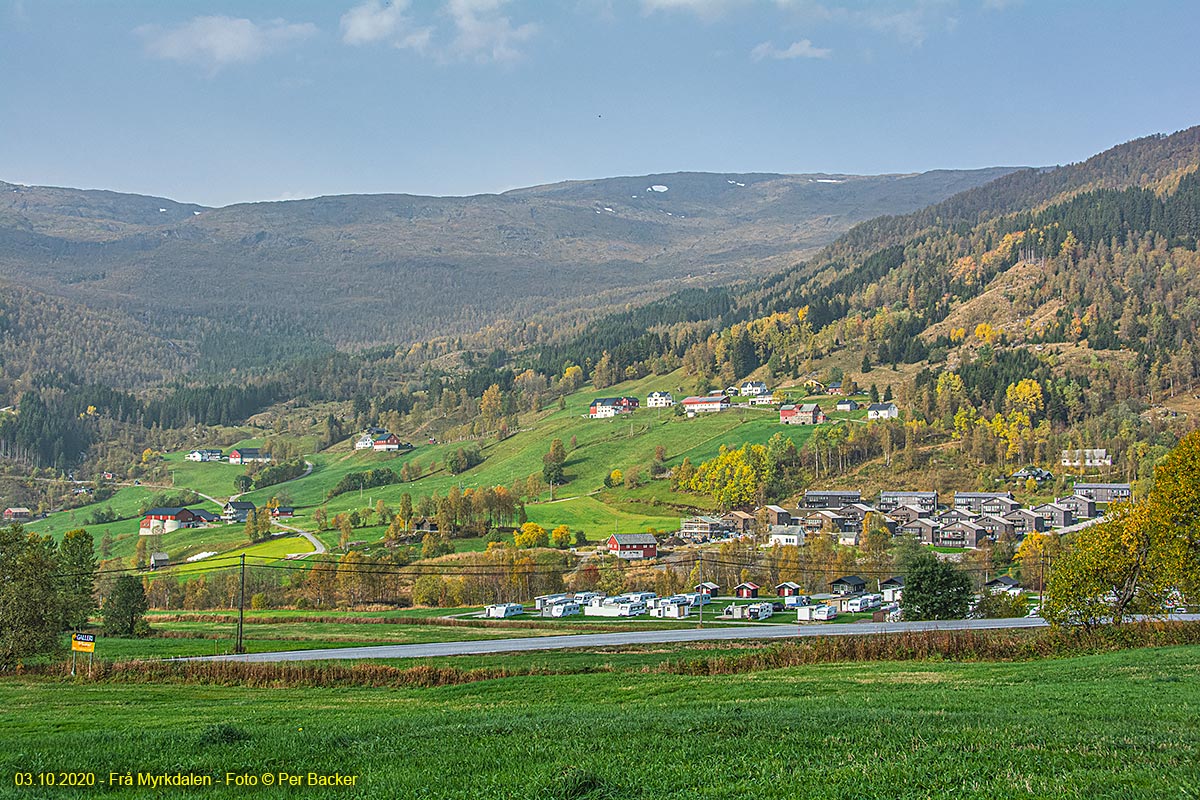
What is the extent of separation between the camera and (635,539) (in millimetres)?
125125

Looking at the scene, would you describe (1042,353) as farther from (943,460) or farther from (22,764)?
(22,764)

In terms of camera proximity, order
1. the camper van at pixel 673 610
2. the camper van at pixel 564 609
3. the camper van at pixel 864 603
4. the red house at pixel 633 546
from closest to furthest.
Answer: the camper van at pixel 673 610, the camper van at pixel 864 603, the camper van at pixel 564 609, the red house at pixel 633 546

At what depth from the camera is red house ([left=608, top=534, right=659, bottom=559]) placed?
123 meters

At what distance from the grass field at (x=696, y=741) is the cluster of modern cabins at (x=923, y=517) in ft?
344

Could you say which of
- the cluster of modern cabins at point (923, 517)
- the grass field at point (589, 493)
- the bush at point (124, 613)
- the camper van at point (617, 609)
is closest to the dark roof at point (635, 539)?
the grass field at point (589, 493)

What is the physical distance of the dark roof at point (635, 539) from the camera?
124588mm

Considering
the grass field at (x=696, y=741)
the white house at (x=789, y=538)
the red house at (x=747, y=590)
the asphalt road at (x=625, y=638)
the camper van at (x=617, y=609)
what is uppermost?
the grass field at (x=696, y=741)

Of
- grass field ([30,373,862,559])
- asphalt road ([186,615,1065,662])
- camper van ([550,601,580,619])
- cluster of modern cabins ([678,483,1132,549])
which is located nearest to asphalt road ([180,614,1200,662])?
asphalt road ([186,615,1065,662])

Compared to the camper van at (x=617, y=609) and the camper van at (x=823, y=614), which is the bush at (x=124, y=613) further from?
the camper van at (x=823, y=614)

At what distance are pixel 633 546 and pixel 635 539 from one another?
152cm

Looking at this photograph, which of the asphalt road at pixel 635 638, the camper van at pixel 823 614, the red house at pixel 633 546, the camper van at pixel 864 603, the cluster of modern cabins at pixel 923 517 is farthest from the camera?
the cluster of modern cabins at pixel 923 517

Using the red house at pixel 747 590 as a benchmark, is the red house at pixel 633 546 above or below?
above

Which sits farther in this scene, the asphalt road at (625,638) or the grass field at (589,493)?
the grass field at (589,493)

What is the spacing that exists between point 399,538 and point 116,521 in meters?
81.5
